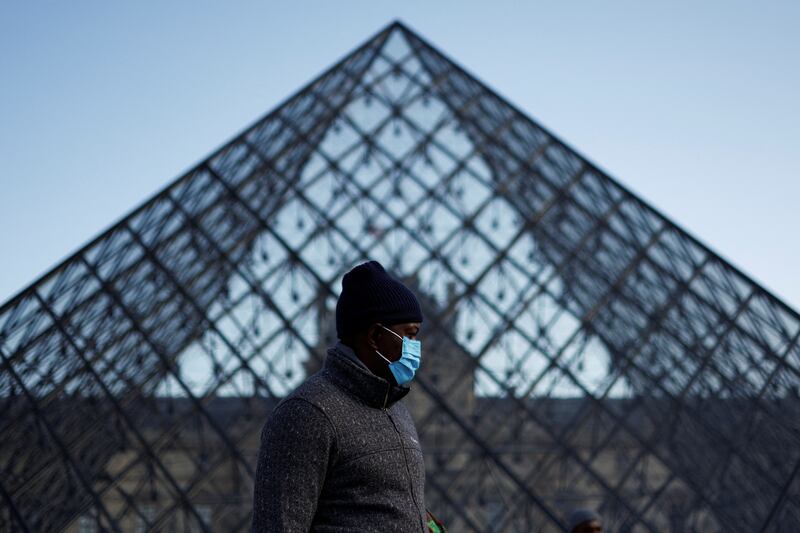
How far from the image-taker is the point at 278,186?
1426 centimetres

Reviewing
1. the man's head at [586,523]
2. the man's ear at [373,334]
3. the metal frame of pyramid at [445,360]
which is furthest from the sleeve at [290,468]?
the metal frame of pyramid at [445,360]

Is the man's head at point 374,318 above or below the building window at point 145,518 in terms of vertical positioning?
below

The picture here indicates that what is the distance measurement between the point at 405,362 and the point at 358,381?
111 mm

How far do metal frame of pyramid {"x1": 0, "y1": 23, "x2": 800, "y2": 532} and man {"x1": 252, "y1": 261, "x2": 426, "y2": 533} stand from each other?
858 cm

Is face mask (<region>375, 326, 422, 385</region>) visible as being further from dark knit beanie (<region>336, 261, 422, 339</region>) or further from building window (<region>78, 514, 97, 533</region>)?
building window (<region>78, 514, 97, 533</region>)

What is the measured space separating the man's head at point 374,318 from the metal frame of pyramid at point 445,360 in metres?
8.59

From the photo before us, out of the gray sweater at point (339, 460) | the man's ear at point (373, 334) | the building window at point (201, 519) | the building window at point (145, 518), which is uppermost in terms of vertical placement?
the building window at point (145, 518)

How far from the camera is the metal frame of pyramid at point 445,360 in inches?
432

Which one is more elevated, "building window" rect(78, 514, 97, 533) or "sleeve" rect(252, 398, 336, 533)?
"building window" rect(78, 514, 97, 533)

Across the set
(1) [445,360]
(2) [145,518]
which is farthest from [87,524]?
(1) [445,360]

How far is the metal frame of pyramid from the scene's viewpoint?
11.0 m

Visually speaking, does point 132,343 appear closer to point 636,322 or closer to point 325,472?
point 636,322

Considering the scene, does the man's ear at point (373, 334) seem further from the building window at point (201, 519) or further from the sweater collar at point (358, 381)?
the building window at point (201, 519)

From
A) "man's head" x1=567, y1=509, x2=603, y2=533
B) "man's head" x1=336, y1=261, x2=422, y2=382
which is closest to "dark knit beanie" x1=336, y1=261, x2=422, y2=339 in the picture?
"man's head" x1=336, y1=261, x2=422, y2=382
